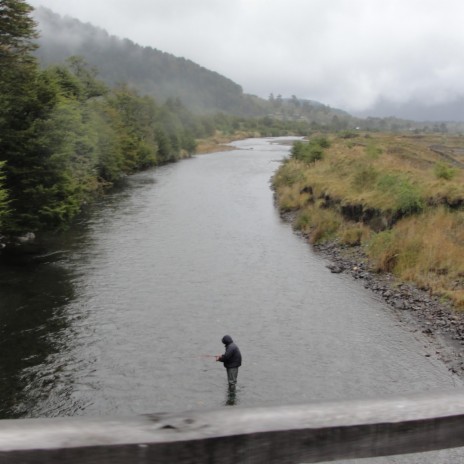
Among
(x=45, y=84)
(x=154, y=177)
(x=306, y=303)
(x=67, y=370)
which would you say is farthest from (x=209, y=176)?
(x=67, y=370)

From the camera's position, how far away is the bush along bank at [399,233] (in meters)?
21.4

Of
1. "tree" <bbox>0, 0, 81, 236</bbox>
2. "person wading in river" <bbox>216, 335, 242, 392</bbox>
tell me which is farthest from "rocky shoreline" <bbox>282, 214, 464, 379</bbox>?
"tree" <bbox>0, 0, 81, 236</bbox>

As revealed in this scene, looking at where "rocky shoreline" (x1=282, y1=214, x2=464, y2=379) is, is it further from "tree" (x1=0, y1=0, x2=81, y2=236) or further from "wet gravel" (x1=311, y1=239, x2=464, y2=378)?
"tree" (x1=0, y1=0, x2=81, y2=236)

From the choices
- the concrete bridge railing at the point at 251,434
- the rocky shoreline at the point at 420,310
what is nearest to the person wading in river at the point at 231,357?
the rocky shoreline at the point at 420,310

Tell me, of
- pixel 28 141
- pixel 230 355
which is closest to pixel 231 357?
pixel 230 355

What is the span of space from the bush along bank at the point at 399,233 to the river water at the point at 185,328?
1262 mm

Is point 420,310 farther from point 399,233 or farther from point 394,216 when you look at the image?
point 394,216

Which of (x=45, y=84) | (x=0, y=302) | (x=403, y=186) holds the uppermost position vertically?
(x=45, y=84)

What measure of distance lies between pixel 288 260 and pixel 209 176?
3959 cm

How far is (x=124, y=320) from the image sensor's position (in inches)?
778

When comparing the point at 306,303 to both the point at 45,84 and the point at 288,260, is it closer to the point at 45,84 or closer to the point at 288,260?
the point at 288,260

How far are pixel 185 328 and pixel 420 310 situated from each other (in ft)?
33.3

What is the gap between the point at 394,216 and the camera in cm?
2989

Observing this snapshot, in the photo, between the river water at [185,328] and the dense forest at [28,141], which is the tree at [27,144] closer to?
the dense forest at [28,141]
